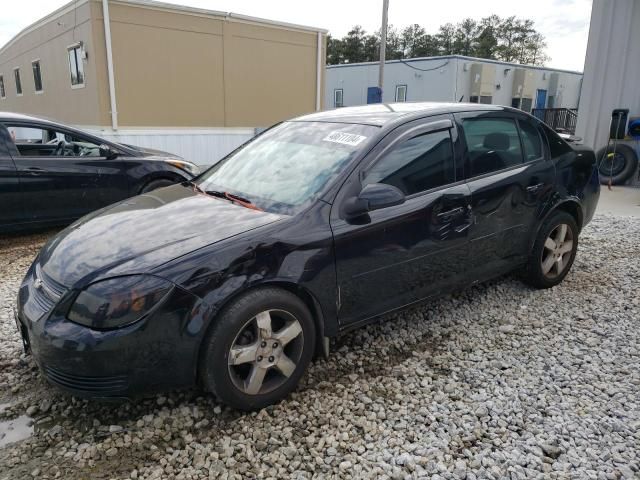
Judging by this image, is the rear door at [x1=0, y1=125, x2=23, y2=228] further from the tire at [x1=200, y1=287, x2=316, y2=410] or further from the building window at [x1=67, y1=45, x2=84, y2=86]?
the building window at [x1=67, y1=45, x2=84, y2=86]

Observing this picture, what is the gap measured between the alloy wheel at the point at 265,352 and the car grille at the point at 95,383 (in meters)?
0.52

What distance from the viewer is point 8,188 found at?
542cm

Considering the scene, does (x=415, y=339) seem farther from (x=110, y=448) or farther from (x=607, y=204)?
(x=607, y=204)

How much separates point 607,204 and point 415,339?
6.82 metres

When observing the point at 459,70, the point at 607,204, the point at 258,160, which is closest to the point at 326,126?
the point at 258,160

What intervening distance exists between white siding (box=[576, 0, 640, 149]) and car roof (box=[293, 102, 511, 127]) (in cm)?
824

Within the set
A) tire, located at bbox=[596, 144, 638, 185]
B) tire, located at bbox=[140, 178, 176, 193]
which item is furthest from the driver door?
tire, located at bbox=[596, 144, 638, 185]

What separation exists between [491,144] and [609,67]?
342 inches

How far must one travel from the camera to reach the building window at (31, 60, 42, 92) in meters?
16.8

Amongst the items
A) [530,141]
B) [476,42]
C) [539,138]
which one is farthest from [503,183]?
[476,42]

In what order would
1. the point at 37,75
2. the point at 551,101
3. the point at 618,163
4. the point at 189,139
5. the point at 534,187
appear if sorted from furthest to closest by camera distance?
the point at 551,101 < the point at 37,75 < the point at 189,139 < the point at 618,163 < the point at 534,187

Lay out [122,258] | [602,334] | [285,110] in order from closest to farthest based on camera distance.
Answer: [122,258], [602,334], [285,110]

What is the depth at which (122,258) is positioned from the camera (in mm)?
2504

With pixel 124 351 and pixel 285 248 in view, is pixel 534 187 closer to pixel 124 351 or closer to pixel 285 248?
pixel 285 248
